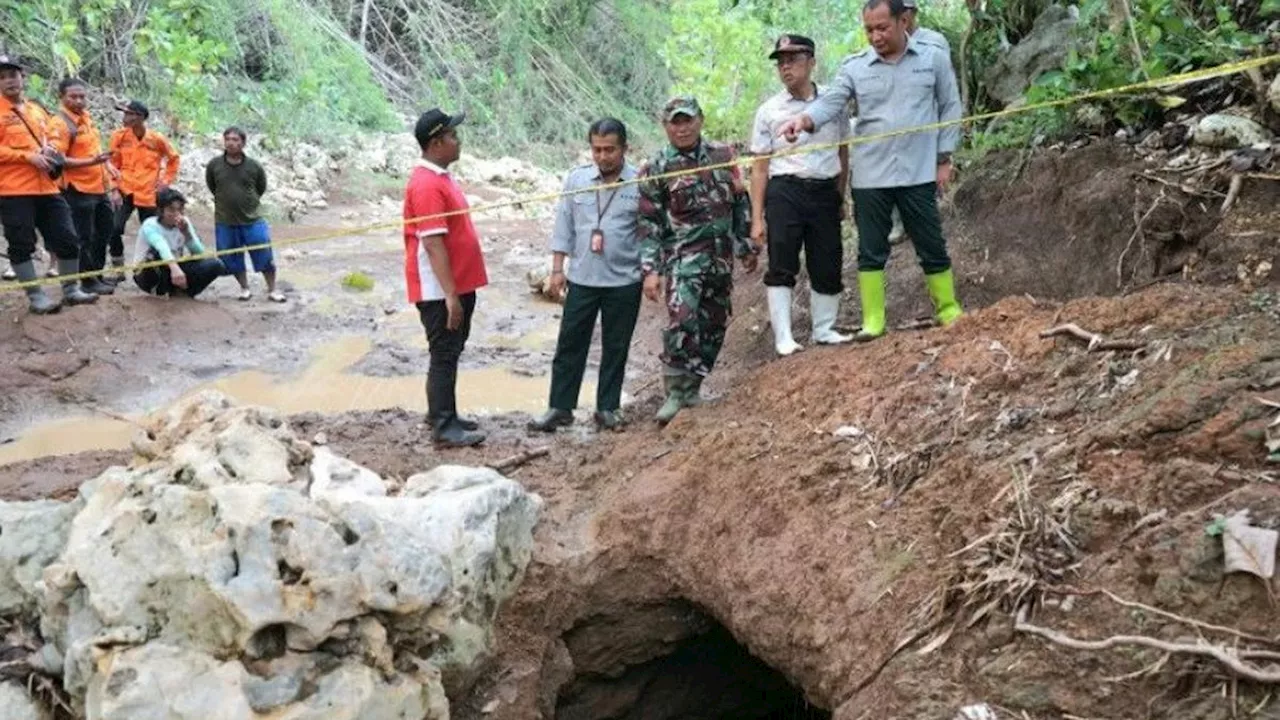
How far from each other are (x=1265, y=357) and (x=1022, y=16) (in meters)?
5.41

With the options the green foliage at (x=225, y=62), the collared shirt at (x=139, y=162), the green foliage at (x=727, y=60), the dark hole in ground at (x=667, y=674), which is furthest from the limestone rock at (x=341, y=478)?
the green foliage at (x=727, y=60)

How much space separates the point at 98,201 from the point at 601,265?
519 centimetres

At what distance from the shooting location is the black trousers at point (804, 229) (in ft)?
18.0

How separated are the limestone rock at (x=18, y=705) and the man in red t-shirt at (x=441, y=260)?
239cm

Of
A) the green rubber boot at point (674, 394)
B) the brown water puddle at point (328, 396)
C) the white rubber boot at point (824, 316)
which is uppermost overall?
the white rubber boot at point (824, 316)

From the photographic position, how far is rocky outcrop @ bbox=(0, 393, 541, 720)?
312 centimetres

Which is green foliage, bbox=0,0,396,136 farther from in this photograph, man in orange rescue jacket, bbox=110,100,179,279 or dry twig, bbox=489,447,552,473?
dry twig, bbox=489,447,552,473

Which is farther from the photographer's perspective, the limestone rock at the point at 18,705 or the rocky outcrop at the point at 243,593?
the limestone rock at the point at 18,705

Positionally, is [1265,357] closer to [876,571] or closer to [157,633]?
[876,571]

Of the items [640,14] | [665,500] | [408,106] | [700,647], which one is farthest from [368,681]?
[640,14]

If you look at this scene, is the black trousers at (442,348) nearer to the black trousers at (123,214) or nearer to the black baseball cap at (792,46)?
the black baseball cap at (792,46)

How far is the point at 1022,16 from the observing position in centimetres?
788

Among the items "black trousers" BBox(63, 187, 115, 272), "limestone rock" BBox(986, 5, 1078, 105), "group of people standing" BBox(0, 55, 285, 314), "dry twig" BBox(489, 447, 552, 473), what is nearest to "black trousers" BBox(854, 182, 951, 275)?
"dry twig" BBox(489, 447, 552, 473)

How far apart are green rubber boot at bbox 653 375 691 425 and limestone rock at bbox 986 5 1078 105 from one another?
Answer: 3632 mm
